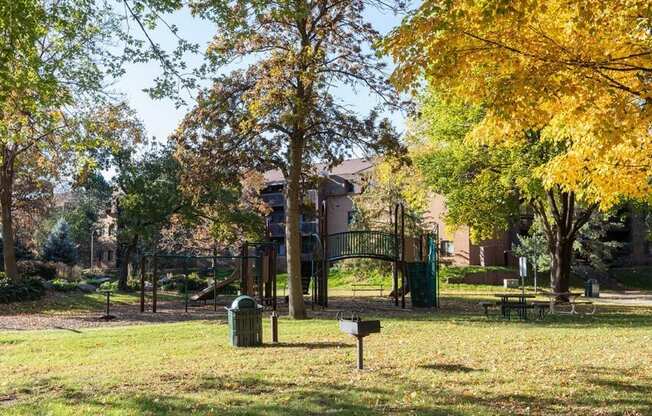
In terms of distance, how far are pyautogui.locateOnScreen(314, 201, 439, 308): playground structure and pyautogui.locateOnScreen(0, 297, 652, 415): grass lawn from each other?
9657mm

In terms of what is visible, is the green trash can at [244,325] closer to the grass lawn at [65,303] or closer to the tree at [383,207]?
the grass lawn at [65,303]

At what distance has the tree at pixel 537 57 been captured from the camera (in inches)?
320

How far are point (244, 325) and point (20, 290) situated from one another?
16590mm

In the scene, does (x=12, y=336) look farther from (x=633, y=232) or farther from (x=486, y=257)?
(x=633, y=232)

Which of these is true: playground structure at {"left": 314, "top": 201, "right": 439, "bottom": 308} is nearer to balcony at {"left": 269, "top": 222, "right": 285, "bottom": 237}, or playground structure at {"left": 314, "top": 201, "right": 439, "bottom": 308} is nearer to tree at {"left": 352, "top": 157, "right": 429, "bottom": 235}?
tree at {"left": 352, "top": 157, "right": 429, "bottom": 235}

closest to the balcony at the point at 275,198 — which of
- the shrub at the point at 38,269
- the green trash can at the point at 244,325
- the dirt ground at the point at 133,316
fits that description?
the shrub at the point at 38,269

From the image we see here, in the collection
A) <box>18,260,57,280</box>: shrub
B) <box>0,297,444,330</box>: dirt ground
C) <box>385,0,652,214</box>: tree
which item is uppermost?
<box>385,0,652,214</box>: tree

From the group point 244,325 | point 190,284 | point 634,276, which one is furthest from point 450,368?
point 634,276

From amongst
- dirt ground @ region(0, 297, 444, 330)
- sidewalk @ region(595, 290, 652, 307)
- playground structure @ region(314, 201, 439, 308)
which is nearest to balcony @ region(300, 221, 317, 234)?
sidewalk @ region(595, 290, 652, 307)

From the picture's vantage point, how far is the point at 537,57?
27.6 feet

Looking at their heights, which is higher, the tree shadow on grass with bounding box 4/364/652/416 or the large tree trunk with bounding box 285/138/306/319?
the large tree trunk with bounding box 285/138/306/319

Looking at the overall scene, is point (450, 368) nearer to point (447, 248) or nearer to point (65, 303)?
point (65, 303)

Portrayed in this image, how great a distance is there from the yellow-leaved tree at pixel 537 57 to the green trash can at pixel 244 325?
20.4 ft

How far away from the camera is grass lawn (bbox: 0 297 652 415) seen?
7.44 m
